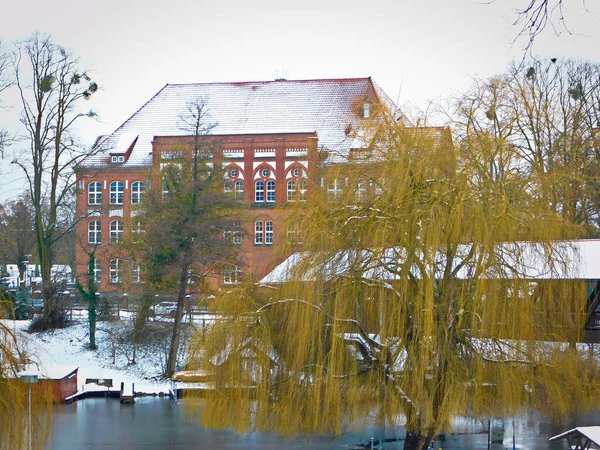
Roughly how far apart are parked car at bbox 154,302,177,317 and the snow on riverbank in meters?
1.98

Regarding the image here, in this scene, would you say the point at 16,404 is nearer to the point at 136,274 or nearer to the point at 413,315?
the point at 413,315

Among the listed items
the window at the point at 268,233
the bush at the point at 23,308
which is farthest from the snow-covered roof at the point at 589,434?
the window at the point at 268,233

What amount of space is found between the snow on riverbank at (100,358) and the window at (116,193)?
59.7 ft

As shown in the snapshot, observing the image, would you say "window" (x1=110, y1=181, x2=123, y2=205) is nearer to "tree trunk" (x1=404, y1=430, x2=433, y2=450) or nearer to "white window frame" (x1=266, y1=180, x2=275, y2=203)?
"white window frame" (x1=266, y1=180, x2=275, y2=203)

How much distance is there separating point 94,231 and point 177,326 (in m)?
24.7

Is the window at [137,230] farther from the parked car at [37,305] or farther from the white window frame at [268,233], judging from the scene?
the white window frame at [268,233]

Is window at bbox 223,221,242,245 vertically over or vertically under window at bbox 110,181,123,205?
under

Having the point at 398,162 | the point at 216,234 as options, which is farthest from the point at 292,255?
the point at 216,234

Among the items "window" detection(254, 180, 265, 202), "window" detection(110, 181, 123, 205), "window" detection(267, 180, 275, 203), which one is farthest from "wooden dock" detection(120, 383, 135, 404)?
"window" detection(110, 181, 123, 205)

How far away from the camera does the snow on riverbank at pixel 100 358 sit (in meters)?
37.0

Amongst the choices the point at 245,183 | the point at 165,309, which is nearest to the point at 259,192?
the point at 245,183

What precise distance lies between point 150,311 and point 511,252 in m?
24.0

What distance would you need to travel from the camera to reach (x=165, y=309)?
42312 millimetres

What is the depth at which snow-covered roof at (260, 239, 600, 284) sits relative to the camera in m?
19.2
